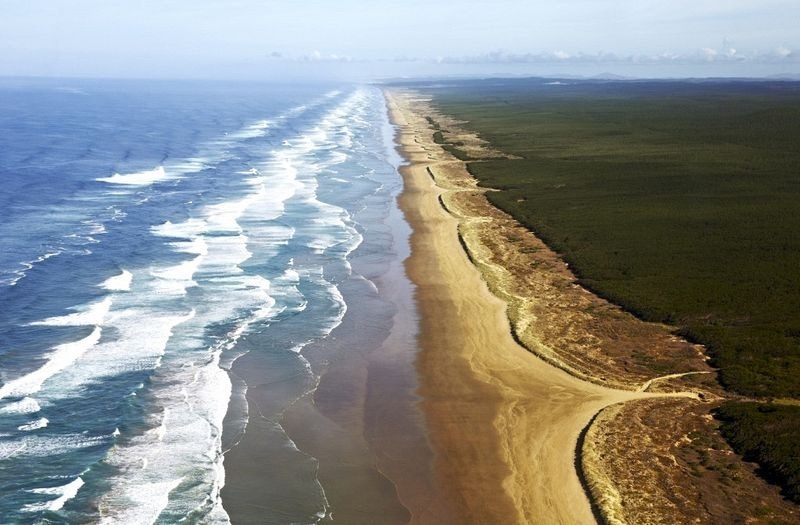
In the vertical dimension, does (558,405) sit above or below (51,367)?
above

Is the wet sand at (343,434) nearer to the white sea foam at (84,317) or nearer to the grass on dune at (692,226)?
the white sea foam at (84,317)

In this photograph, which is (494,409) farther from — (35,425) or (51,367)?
(51,367)

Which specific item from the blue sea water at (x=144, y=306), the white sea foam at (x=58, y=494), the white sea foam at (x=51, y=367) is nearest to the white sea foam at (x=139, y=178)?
the blue sea water at (x=144, y=306)

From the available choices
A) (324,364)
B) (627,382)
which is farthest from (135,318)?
(627,382)

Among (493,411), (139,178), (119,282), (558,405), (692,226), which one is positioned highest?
(692,226)

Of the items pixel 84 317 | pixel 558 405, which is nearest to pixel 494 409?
pixel 558 405

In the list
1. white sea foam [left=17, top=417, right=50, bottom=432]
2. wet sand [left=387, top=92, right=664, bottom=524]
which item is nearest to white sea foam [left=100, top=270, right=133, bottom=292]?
white sea foam [left=17, top=417, right=50, bottom=432]

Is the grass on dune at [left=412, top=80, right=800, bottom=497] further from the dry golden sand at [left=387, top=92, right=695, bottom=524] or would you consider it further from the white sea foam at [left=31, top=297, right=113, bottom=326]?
the white sea foam at [left=31, top=297, right=113, bottom=326]
